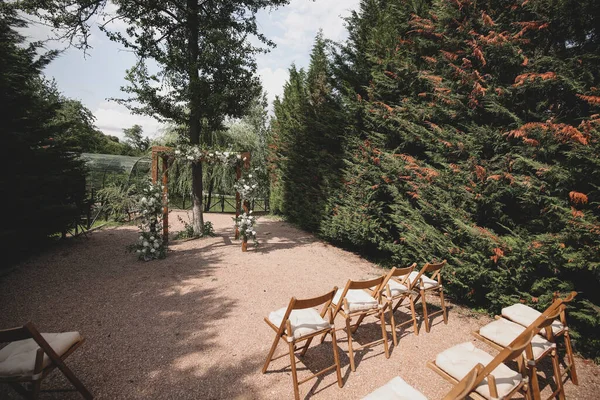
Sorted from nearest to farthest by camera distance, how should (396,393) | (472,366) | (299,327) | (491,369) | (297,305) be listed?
(491,369)
(396,393)
(472,366)
(297,305)
(299,327)

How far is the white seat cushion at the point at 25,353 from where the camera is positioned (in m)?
2.14

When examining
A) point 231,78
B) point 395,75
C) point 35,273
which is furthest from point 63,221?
point 395,75

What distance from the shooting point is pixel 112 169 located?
1508 centimetres

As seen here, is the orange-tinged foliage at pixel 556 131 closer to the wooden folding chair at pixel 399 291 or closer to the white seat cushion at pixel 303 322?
the wooden folding chair at pixel 399 291

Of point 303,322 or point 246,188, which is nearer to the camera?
point 303,322

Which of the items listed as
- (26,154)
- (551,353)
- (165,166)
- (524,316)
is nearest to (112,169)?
(26,154)

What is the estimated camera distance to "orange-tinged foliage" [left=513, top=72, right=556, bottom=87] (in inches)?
146

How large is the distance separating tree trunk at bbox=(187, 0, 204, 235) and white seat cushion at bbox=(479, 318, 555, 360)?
8.69 metres

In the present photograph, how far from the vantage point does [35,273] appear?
18.6 ft

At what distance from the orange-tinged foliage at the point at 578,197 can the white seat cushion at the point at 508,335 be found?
1.82m

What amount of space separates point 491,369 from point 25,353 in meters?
3.87

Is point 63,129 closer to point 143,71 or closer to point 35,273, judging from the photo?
point 143,71

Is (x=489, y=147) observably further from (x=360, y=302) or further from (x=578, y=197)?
(x=360, y=302)

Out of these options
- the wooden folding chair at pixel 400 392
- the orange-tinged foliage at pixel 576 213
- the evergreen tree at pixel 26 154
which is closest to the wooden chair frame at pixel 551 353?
the wooden folding chair at pixel 400 392
